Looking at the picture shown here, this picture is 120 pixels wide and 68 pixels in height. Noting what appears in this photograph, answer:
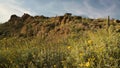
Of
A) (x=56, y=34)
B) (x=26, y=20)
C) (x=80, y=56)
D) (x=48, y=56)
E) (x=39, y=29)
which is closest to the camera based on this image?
(x=80, y=56)

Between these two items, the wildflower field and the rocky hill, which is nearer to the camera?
the wildflower field

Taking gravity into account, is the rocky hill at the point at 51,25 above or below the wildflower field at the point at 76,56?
above

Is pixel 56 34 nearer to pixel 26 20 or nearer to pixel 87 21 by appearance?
pixel 87 21

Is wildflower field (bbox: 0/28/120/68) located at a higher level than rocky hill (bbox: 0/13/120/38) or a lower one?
lower

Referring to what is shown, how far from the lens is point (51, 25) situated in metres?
20.2

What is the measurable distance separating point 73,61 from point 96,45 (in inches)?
32.4

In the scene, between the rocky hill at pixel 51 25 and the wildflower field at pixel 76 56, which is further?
the rocky hill at pixel 51 25

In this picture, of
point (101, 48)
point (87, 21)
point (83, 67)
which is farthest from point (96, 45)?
point (87, 21)

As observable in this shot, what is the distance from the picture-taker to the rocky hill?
60.6ft

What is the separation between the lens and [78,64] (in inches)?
292

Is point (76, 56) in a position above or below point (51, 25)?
below

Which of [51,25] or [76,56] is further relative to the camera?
[51,25]

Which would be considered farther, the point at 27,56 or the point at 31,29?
the point at 31,29

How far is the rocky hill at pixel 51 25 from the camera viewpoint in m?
18.5
